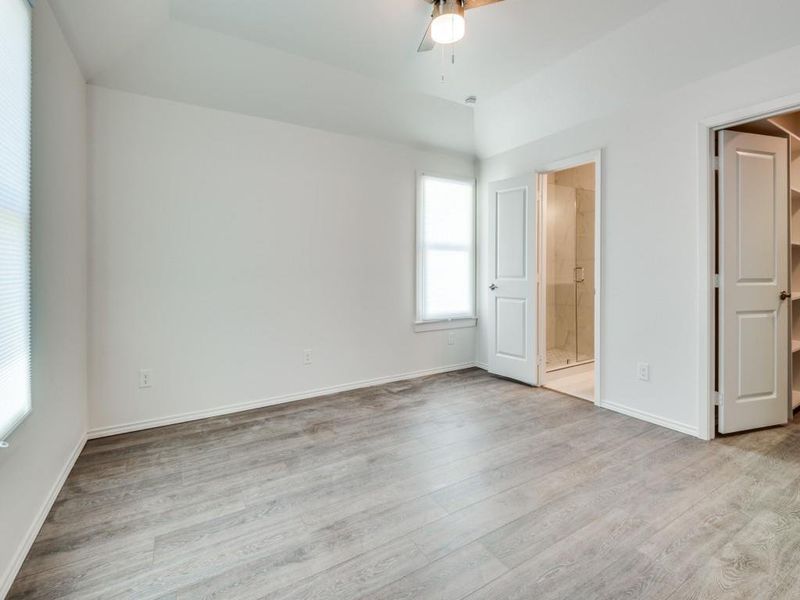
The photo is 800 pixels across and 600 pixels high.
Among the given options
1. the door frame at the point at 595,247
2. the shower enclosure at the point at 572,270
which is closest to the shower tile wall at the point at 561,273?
the shower enclosure at the point at 572,270

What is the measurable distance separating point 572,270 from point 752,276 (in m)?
2.18

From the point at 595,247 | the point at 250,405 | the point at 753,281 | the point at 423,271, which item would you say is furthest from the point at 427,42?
the point at 250,405

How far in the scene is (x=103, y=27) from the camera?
2.19 metres

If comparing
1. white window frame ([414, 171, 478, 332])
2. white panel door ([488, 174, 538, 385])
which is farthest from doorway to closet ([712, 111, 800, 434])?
white window frame ([414, 171, 478, 332])

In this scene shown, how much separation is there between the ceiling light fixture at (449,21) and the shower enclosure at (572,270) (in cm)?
295

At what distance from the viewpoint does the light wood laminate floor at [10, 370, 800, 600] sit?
1.40 metres

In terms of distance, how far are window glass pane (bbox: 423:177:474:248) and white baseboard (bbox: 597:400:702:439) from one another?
220 centimetres

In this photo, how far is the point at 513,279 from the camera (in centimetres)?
395

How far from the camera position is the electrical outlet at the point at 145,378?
9.20 ft

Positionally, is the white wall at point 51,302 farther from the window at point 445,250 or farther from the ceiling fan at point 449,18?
the window at point 445,250

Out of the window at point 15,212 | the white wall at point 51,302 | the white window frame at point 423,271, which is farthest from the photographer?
the white window frame at point 423,271

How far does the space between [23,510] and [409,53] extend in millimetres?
3415

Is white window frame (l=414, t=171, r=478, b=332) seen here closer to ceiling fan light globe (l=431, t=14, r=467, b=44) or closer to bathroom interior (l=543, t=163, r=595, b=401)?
bathroom interior (l=543, t=163, r=595, b=401)

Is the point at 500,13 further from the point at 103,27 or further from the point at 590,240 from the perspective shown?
the point at 590,240
